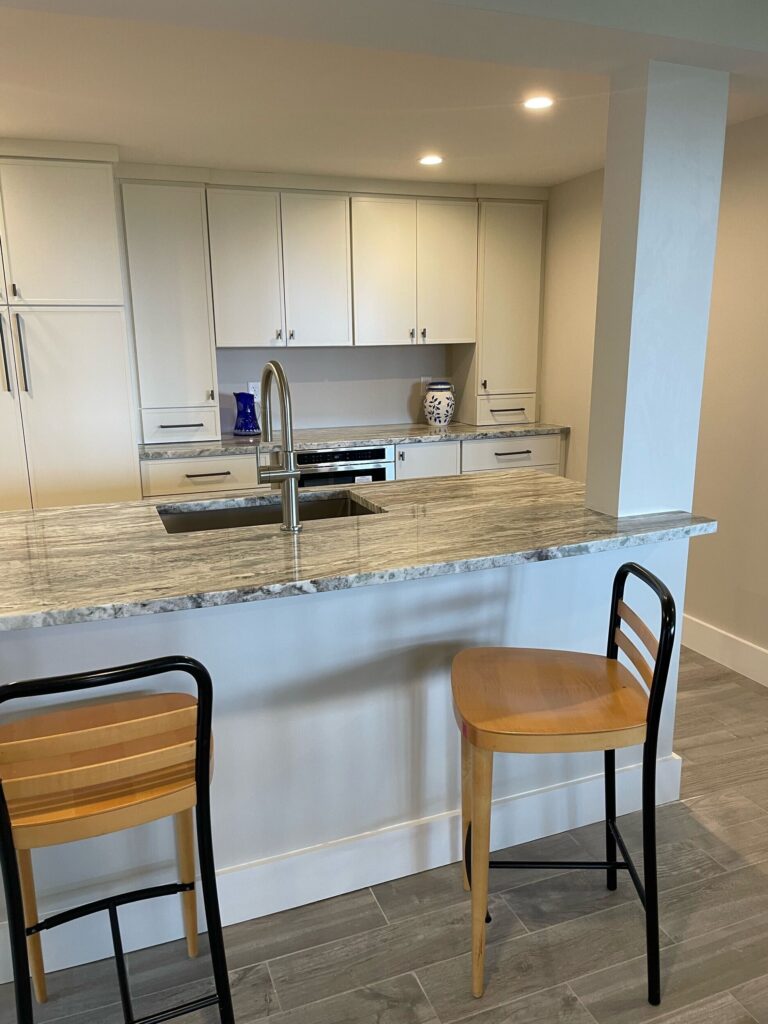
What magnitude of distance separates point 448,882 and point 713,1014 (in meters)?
0.70

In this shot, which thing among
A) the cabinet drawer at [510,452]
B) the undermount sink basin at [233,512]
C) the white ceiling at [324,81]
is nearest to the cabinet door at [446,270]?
the white ceiling at [324,81]

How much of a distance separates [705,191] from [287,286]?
97.9 inches

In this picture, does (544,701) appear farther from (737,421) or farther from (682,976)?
(737,421)

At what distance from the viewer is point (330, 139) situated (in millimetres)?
3221

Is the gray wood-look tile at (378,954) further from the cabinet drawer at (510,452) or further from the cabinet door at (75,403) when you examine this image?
the cabinet drawer at (510,452)

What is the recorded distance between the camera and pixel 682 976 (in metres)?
1.73

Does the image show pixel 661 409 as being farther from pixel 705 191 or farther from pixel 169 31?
pixel 169 31

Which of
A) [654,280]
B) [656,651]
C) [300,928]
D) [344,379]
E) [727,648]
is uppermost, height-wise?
[654,280]

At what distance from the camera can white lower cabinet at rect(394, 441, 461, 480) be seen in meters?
4.16

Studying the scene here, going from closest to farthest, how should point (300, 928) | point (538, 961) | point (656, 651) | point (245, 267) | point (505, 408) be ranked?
point (656, 651), point (538, 961), point (300, 928), point (245, 267), point (505, 408)

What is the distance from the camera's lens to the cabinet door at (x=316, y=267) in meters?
A: 3.97

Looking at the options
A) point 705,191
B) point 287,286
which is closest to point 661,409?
point 705,191

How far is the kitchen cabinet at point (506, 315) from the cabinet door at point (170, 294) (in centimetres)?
161

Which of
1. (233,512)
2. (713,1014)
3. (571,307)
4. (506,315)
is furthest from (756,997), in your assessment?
(506,315)
